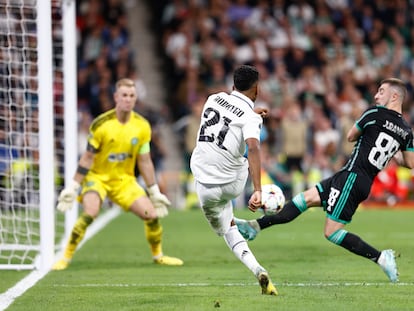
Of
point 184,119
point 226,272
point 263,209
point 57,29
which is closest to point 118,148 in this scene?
point 226,272

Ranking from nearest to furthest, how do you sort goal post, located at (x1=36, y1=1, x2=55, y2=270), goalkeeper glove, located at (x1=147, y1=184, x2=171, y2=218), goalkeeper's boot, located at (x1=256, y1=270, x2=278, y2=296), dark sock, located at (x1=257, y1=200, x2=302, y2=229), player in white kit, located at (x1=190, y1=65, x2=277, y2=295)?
goalkeeper's boot, located at (x1=256, y1=270, x2=278, y2=296) < player in white kit, located at (x1=190, y1=65, x2=277, y2=295) < dark sock, located at (x1=257, y1=200, x2=302, y2=229) < goal post, located at (x1=36, y1=1, x2=55, y2=270) < goalkeeper glove, located at (x1=147, y1=184, x2=171, y2=218)

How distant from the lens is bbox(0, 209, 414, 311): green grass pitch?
8703mm

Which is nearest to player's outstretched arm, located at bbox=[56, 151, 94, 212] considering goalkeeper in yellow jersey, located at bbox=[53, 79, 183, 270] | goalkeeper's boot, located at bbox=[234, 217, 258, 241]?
goalkeeper in yellow jersey, located at bbox=[53, 79, 183, 270]

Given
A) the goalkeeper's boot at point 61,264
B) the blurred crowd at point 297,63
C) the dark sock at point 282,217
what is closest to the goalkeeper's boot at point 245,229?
the dark sock at point 282,217

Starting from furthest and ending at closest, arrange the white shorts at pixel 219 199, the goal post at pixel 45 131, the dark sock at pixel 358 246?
the goal post at pixel 45 131 < the dark sock at pixel 358 246 < the white shorts at pixel 219 199

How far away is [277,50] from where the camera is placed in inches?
1022

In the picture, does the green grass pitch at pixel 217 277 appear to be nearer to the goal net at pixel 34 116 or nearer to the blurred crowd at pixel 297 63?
the goal net at pixel 34 116

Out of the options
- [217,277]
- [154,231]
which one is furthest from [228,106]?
[154,231]

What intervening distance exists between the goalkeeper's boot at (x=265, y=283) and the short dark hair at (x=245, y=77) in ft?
5.50

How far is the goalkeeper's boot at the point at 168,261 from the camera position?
12.3m

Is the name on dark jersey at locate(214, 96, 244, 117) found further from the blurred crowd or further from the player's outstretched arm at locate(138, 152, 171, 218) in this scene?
the blurred crowd

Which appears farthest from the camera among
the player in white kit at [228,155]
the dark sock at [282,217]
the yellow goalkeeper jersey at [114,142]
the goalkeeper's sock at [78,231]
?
the yellow goalkeeper jersey at [114,142]

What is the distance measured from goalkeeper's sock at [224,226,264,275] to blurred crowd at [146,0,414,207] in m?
13.8

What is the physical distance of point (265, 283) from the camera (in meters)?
Result: 9.01
